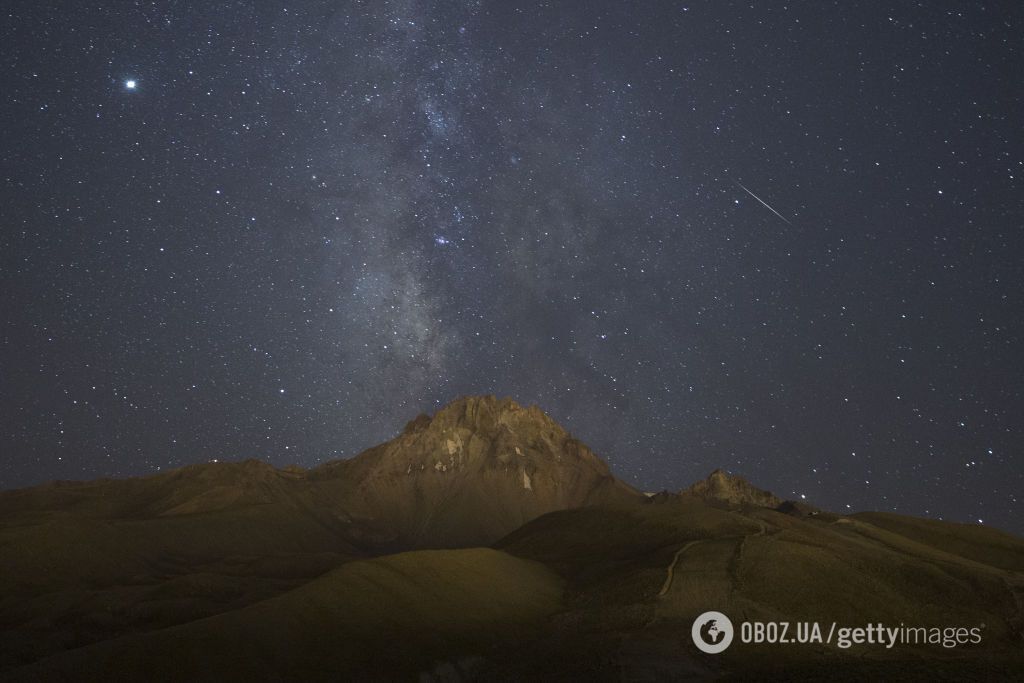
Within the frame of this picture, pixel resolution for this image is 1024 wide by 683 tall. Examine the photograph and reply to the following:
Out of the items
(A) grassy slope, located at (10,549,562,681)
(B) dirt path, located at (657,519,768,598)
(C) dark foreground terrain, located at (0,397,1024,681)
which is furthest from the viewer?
(B) dirt path, located at (657,519,768,598)

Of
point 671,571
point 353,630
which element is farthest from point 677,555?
point 353,630

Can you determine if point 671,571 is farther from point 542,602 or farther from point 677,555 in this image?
point 542,602

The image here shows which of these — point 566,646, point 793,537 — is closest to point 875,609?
point 793,537

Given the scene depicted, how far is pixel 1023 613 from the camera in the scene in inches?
2341

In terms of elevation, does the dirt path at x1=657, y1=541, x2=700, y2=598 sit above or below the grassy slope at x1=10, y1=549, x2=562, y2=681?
above

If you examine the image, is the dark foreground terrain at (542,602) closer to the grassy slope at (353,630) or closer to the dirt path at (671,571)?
the grassy slope at (353,630)

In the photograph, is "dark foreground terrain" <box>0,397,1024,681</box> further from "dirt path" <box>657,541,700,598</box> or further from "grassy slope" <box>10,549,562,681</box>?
"dirt path" <box>657,541,700,598</box>

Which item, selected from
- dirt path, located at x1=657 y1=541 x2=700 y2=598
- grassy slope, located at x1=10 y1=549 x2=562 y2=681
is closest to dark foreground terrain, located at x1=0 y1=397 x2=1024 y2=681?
grassy slope, located at x1=10 y1=549 x2=562 y2=681

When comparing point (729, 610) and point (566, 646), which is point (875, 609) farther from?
point (566, 646)

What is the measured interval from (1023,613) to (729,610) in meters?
25.0

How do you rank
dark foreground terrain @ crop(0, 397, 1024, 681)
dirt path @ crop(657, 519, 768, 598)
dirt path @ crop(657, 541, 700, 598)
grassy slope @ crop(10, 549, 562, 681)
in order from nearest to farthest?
grassy slope @ crop(10, 549, 562, 681)
dark foreground terrain @ crop(0, 397, 1024, 681)
dirt path @ crop(657, 541, 700, 598)
dirt path @ crop(657, 519, 768, 598)

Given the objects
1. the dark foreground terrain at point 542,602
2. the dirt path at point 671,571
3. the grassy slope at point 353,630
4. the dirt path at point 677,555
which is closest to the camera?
the grassy slope at point 353,630

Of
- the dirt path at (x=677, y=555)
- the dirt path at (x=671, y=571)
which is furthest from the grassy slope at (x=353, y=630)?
the dirt path at (x=677, y=555)

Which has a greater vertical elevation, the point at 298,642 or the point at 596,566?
the point at 596,566
